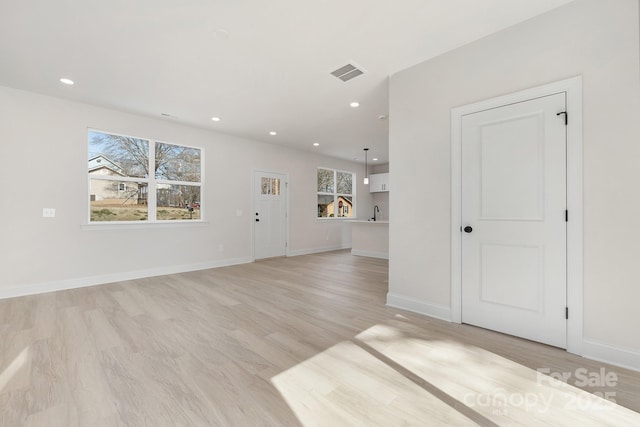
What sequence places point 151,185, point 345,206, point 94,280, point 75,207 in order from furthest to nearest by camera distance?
point 345,206 → point 151,185 → point 94,280 → point 75,207

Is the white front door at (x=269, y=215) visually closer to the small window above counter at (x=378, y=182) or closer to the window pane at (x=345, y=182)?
the window pane at (x=345, y=182)

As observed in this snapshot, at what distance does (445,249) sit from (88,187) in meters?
5.16

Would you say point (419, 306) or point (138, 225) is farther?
point (138, 225)

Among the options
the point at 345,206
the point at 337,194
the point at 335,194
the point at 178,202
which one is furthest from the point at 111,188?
the point at 345,206

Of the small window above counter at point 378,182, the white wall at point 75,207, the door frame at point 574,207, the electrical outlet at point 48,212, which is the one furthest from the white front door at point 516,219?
the small window above counter at point 378,182

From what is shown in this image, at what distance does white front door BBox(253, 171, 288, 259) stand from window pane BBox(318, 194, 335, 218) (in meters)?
1.39

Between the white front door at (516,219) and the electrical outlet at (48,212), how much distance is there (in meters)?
5.43

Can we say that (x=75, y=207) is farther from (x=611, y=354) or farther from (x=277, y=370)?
(x=611, y=354)

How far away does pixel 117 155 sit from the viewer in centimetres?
444

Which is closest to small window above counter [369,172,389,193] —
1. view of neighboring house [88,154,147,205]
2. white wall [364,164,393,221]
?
white wall [364,164,393,221]

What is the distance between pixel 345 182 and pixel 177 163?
515cm

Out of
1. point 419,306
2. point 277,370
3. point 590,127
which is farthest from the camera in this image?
point 419,306

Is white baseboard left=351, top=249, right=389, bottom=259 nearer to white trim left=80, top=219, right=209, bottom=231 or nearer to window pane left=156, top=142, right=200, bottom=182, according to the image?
white trim left=80, top=219, right=209, bottom=231

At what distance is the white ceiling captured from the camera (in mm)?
2162
